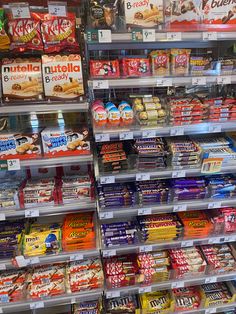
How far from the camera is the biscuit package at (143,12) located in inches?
54.6

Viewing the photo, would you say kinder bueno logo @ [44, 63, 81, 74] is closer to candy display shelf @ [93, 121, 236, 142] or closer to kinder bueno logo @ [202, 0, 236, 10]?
candy display shelf @ [93, 121, 236, 142]

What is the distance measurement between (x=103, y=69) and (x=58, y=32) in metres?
0.32

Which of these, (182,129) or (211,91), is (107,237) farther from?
(211,91)

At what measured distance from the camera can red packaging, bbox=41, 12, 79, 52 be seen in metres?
1.46

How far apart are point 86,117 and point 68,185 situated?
490 millimetres

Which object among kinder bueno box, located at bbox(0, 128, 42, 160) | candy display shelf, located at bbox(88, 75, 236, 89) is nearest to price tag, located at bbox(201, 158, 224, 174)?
candy display shelf, located at bbox(88, 75, 236, 89)

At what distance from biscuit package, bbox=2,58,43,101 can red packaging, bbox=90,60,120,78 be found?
302 millimetres

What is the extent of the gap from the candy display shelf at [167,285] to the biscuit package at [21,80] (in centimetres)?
138

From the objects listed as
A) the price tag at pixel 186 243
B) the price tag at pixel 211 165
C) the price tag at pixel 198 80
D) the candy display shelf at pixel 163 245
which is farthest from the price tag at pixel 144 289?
the price tag at pixel 198 80

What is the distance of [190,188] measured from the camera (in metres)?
1.81

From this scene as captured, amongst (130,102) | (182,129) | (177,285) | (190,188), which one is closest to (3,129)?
(130,102)

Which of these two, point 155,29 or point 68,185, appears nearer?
point 155,29

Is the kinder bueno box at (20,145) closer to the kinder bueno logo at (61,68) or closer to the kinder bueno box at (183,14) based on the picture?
the kinder bueno logo at (61,68)

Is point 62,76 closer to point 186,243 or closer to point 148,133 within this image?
point 148,133
